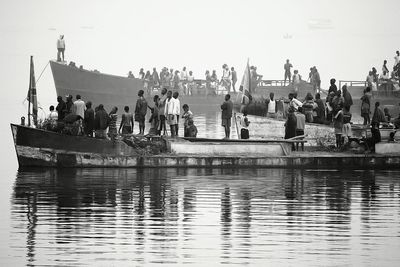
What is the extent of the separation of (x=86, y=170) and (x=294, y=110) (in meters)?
5.52

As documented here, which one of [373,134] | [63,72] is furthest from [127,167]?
[63,72]

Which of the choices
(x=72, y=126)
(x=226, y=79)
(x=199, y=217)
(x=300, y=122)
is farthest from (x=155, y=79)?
(x=199, y=217)

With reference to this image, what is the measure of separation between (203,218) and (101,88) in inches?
1692

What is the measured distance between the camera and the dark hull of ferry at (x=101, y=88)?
54.3 meters

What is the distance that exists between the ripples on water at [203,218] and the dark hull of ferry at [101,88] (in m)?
32.3

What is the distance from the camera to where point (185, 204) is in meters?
17.4

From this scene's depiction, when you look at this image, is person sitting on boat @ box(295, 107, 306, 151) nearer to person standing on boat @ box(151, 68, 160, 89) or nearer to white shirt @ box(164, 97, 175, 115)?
white shirt @ box(164, 97, 175, 115)

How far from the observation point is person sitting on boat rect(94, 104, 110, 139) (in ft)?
75.1

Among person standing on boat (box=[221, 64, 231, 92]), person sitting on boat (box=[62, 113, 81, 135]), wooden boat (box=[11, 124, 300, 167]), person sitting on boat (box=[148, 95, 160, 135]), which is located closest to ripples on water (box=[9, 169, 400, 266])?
wooden boat (box=[11, 124, 300, 167])

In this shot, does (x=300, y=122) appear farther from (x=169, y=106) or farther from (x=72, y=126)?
(x=72, y=126)

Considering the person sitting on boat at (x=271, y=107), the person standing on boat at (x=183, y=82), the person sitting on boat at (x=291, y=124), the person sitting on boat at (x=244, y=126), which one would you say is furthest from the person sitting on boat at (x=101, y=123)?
the person standing on boat at (x=183, y=82)

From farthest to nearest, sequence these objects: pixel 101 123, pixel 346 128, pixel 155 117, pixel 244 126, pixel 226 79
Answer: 1. pixel 226 79
2. pixel 155 117
3. pixel 244 126
4. pixel 346 128
5. pixel 101 123

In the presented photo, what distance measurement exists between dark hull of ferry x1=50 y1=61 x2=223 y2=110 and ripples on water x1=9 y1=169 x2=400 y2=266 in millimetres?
32282

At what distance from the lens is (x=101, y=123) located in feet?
75.1
